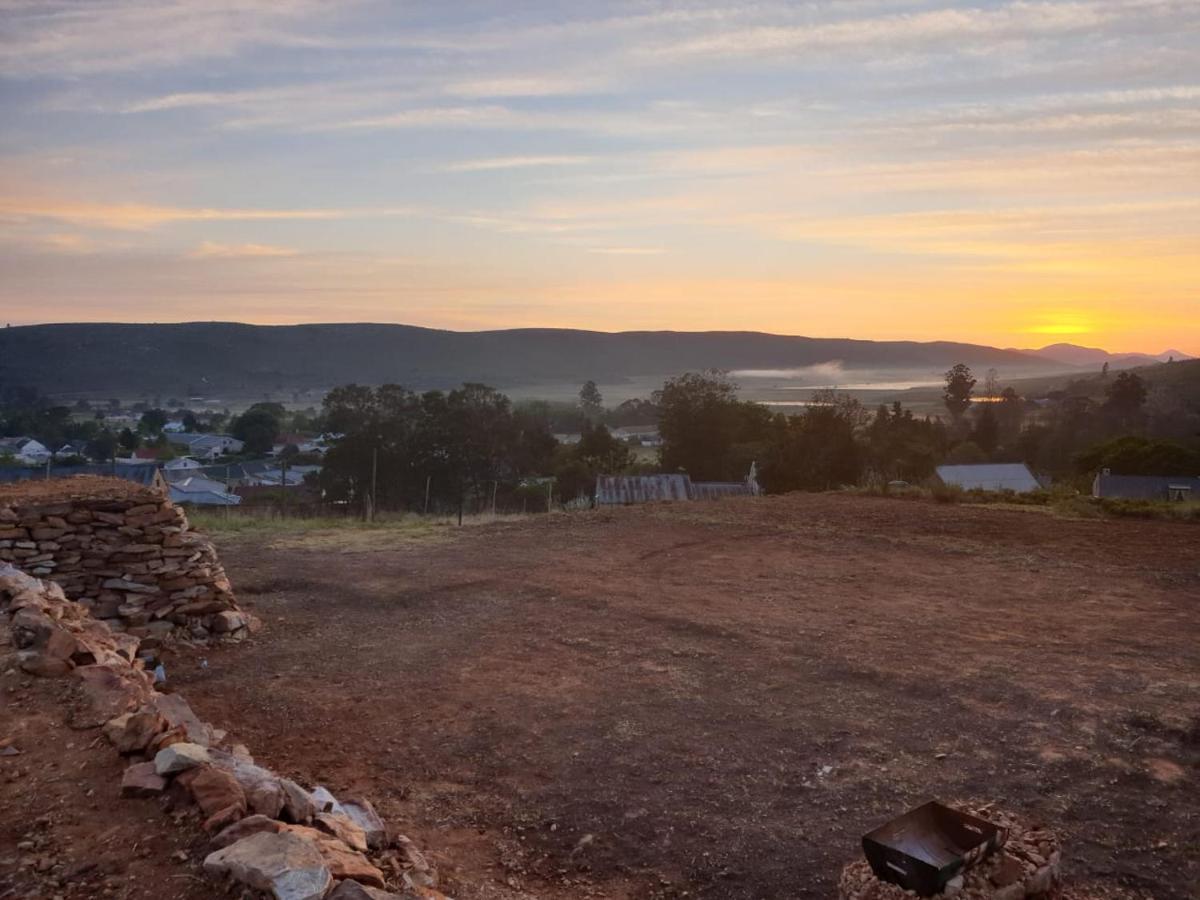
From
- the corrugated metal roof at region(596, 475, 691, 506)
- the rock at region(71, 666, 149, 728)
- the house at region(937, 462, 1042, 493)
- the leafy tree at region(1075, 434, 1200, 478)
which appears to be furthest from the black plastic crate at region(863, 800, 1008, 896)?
the house at region(937, 462, 1042, 493)

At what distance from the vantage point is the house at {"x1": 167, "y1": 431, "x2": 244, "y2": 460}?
44656 millimetres

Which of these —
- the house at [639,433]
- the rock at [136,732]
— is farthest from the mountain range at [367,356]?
the rock at [136,732]

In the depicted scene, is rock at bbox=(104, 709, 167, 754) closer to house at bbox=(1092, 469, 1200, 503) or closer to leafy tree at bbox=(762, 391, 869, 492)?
house at bbox=(1092, 469, 1200, 503)

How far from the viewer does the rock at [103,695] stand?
194 inches

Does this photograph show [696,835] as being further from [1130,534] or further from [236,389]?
[236,389]

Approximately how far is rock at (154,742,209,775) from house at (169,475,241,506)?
21.9m

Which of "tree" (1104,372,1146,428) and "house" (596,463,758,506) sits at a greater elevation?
"tree" (1104,372,1146,428)

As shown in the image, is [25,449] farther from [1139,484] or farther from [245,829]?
[245,829]

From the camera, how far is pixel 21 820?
3914 mm

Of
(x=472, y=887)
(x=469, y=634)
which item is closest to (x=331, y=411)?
(x=469, y=634)

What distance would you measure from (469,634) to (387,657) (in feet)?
3.18

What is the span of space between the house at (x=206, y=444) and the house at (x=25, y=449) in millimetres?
6094

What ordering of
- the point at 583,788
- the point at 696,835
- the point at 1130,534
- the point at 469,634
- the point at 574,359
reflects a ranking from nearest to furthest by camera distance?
the point at 696,835, the point at 583,788, the point at 469,634, the point at 1130,534, the point at 574,359

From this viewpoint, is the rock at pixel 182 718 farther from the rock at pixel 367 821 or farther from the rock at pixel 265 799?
the rock at pixel 265 799
